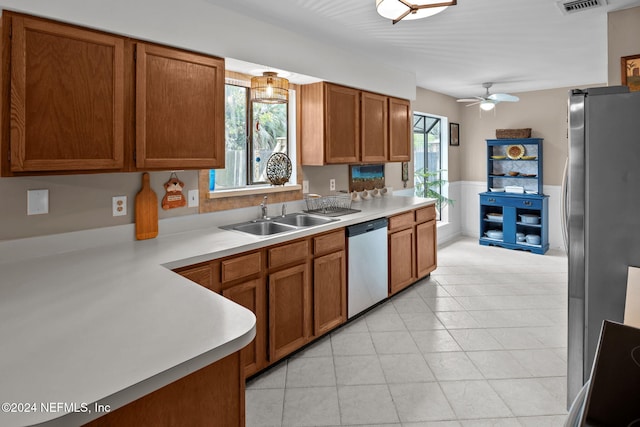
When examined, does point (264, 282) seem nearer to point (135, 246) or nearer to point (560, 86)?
point (135, 246)

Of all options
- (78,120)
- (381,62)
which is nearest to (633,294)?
(78,120)

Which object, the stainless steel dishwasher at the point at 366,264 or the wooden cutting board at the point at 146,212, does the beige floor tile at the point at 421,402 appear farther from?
the wooden cutting board at the point at 146,212

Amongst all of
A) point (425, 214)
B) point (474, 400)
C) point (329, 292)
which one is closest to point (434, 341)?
point (474, 400)

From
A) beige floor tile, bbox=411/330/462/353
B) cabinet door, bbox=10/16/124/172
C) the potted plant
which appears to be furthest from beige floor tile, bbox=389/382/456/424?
the potted plant

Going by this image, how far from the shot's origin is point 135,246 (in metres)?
2.27

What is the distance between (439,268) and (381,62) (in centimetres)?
264

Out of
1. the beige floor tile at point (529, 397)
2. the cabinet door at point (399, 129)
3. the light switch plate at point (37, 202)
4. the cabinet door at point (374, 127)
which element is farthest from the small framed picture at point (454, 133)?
the light switch plate at point (37, 202)

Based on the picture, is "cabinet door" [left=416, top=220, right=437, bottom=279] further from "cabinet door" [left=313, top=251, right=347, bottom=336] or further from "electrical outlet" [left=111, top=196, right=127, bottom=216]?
"electrical outlet" [left=111, top=196, right=127, bottom=216]

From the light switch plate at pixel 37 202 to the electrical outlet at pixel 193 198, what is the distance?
846mm

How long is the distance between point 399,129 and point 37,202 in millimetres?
3529

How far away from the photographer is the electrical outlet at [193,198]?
2.69 meters

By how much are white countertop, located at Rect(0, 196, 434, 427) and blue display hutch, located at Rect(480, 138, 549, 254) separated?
518 cm

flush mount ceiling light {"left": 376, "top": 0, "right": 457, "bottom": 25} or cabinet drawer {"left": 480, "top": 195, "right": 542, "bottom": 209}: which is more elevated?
flush mount ceiling light {"left": 376, "top": 0, "right": 457, "bottom": 25}

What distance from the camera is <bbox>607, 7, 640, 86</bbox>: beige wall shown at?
2574mm
